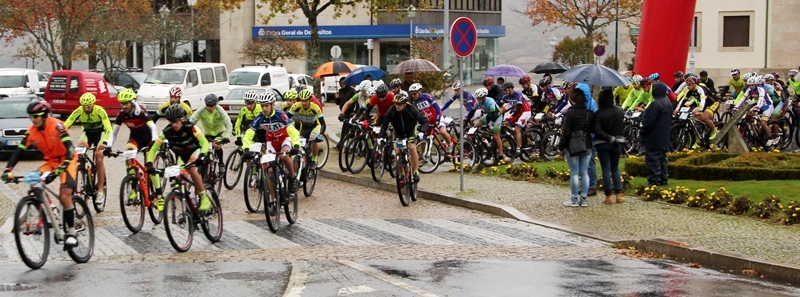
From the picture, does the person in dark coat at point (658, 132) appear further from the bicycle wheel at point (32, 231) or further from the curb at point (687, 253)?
the bicycle wheel at point (32, 231)

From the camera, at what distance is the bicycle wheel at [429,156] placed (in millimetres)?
21328

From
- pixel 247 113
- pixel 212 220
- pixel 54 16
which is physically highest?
pixel 54 16

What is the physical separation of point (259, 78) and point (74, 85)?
8.16 metres

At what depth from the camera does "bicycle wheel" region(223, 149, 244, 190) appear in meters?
19.2

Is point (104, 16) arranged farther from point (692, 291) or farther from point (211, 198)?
point (692, 291)

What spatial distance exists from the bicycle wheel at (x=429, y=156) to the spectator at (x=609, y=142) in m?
5.23

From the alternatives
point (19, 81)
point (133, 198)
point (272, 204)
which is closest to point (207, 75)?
point (19, 81)

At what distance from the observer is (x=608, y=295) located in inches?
377

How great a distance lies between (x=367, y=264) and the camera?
11.5 metres

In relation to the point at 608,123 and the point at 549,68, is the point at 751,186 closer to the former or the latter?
the point at 608,123

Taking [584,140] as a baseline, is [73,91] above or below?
above

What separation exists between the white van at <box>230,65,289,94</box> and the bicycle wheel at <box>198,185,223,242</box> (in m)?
29.2

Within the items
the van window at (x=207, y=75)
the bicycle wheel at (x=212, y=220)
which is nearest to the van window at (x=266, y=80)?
the van window at (x=207, y=75)

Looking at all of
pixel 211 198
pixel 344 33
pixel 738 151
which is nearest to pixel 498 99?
pixel 738 151
